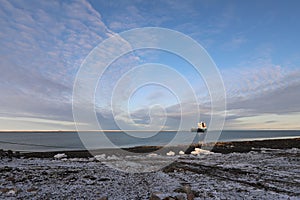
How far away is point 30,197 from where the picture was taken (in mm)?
8305

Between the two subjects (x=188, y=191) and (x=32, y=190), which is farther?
(x=32, y=190)

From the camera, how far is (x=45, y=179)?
38.1 feet

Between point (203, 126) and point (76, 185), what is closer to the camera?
point (76, 185)

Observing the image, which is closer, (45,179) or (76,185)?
(76,185)

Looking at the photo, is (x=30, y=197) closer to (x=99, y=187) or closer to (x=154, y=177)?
(x=99, y=187)

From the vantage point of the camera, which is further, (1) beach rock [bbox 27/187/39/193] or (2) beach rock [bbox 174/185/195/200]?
(1) beach rock [bbox 27/187/39/193]

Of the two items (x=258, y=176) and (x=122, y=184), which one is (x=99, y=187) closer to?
(x=122, y=184)

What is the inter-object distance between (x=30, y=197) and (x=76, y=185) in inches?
95.9

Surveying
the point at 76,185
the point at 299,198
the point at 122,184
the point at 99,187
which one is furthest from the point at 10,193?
the point at 299,198

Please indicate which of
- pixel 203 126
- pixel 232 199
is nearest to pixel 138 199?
pixel 232 199

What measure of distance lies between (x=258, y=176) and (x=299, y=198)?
469 centimetres

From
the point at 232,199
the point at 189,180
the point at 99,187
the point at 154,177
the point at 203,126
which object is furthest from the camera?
the point at 203,126

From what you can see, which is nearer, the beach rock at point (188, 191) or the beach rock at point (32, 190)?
the beach rock at point (188, 191)

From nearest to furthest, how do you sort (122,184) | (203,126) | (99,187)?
(99,187)
(122,184)
(203,126)
